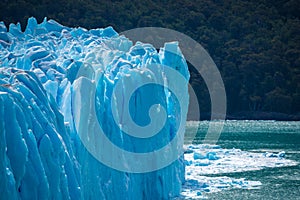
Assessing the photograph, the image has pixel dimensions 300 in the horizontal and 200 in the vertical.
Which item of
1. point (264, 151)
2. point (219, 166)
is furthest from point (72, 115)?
point (264, 151)

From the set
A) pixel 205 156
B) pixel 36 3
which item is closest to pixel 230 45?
pixel 36 3

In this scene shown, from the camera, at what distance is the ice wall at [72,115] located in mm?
9617

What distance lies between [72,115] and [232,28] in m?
59.9

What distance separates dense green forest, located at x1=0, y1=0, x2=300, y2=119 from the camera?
204 ft

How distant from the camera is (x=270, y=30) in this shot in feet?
240

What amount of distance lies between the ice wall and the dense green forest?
3659cm

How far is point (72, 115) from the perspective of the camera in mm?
12477

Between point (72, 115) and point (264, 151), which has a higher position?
point (72, 115)

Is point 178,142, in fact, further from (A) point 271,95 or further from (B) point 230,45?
(B) point 230,45

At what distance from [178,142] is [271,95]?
146 ft

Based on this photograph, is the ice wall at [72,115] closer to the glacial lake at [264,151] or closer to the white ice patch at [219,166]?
the white ice patch at [219,166]

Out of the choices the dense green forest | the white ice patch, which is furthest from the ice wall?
the dense green forest

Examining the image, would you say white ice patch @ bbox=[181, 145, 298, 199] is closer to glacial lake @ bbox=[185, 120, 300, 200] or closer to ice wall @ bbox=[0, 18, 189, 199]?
glacial lake @ bbox=[185, 120, 300, 200]

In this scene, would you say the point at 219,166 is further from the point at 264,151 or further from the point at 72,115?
the point at 72,115
